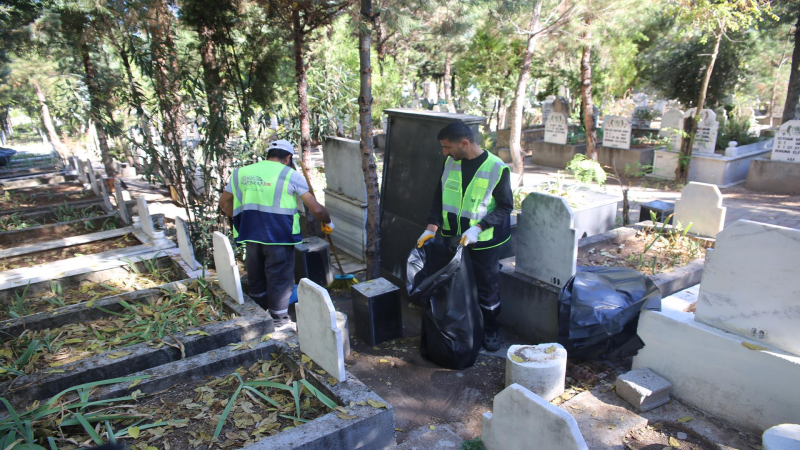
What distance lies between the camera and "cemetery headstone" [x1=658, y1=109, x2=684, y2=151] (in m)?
11.9

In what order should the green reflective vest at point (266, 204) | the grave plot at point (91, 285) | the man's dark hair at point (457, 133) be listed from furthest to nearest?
the grave plot at point (91, 285), the green reflective vest at point (266, 204), the man's dark hair at point (457, 133)

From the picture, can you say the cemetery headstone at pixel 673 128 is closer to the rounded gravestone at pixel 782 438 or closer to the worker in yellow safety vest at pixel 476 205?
the worker in yellow safety vest at pixel 476 205

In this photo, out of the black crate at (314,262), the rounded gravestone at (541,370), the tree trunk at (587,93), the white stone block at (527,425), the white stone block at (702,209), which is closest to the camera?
the white stone block at (527,425)

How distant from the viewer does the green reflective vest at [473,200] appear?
12.7 ft

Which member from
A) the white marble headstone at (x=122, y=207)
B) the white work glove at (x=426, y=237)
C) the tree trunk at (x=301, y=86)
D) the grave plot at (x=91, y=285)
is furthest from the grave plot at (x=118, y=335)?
the white marble headstone at (x=122, y=207)

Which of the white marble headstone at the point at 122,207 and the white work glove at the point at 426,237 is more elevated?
the white work glove at the point at 426,237

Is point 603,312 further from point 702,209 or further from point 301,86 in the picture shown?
point 301,86

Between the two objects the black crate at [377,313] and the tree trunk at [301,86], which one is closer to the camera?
the black crate at [377,313]

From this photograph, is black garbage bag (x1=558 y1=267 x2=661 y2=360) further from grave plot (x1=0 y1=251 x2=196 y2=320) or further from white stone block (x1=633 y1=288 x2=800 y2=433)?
grave plot (x1=0 y1=251 x2=196 y2=320)

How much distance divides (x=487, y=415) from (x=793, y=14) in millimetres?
13772

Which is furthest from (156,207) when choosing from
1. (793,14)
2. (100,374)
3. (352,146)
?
(793,14)

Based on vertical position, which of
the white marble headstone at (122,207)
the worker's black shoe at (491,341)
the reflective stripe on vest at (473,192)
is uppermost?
the reflective stripe on vest at (473,192)

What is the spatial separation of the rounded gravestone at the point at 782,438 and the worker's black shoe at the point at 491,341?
2.22 meters

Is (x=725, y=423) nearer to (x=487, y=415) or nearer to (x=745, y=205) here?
(x=487, y=415)
